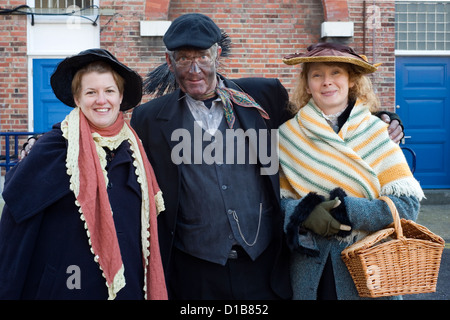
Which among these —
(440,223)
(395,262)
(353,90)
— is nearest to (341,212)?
(395,262)

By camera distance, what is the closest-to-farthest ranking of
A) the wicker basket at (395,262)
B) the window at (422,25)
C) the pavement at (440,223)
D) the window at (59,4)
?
the wicker basket at (395,262), the pavement at (440,223), the window at (59,4), the window at (422,25)

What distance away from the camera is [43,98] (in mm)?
8914

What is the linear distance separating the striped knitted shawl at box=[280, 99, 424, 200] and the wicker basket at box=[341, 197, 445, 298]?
19 cm

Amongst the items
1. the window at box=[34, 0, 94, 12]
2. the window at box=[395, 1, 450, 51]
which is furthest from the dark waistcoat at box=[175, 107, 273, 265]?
the window at box=[395, 1, 450, 51]

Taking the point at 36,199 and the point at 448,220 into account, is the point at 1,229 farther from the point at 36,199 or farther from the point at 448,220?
the point at 448,220

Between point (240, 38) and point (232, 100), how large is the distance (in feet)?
21.1

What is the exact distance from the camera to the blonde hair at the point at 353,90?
2.80 meters

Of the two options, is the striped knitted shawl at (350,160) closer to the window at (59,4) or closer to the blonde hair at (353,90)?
the blonde hair at (353,90)

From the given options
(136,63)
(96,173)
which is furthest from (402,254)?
(136,63)

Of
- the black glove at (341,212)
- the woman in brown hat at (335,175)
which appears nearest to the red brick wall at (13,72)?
the woman in brown hat at (335,175)

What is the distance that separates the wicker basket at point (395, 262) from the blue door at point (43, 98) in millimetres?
7419

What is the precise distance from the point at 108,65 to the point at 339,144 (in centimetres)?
120

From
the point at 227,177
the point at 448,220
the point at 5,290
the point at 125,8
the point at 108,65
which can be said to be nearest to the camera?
the point at 5,290
